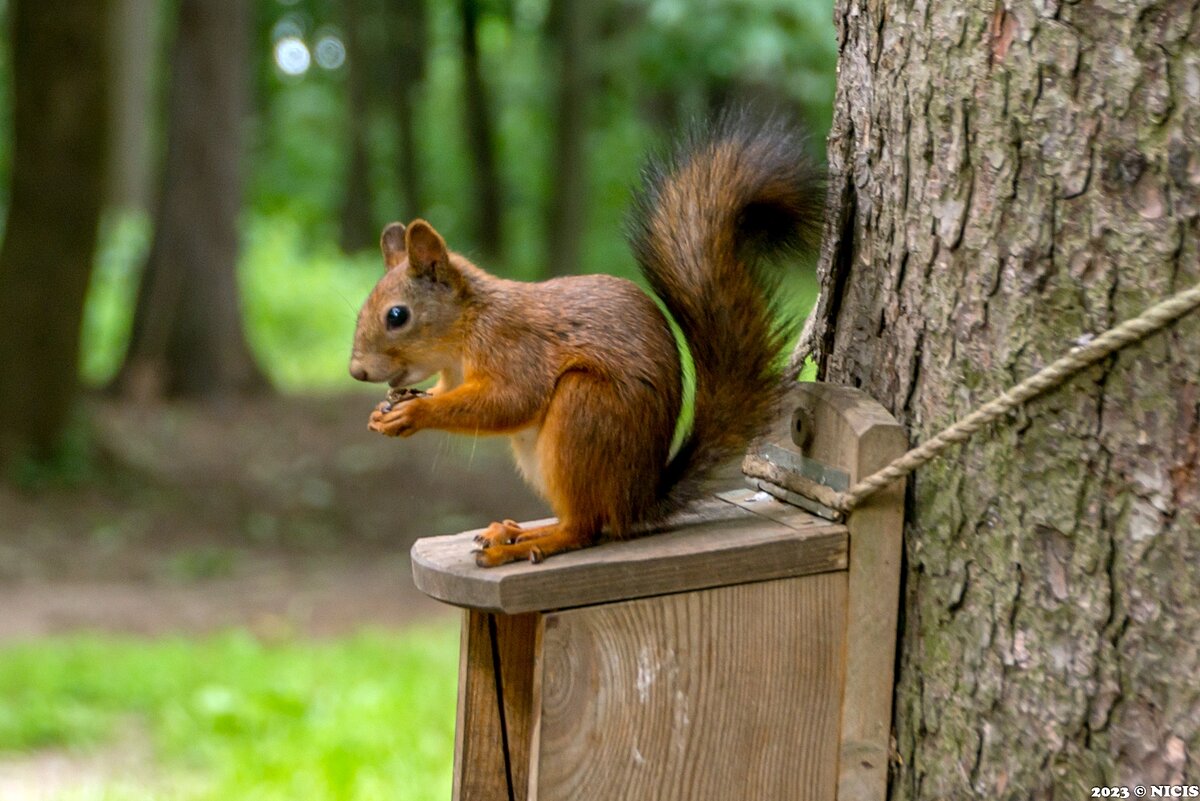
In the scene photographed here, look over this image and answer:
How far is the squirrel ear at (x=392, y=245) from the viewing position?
204 cm

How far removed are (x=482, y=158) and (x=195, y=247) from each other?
9364 millimetres

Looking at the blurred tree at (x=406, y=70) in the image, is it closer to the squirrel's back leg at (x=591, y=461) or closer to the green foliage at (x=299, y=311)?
the green foliage at (x=299, y=311)

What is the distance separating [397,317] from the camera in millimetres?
1881

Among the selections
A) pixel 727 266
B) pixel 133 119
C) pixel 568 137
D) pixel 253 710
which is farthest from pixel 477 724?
pixel 133 119

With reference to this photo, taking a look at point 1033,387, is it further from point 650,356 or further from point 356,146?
point 356,146

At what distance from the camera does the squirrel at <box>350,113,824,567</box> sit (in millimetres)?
1661

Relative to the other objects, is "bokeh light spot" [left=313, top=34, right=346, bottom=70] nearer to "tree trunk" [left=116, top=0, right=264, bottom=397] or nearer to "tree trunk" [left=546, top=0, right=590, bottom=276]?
"tree trunk" [left=546, top=0, right=590, bottom=276]

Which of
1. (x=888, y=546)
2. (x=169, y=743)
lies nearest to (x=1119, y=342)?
(x=888, y=546)

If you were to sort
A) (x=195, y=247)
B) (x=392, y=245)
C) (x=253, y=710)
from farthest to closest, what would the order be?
1. (x=195, y=247)
2. (x=253, y=710)
3. (x=392, y=245)

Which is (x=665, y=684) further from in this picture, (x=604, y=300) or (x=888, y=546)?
(x=604, y=300)

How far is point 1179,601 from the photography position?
141 cm

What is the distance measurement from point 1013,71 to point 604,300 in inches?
21.4

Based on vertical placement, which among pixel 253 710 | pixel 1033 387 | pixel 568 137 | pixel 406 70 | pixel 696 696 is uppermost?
pixel 406 70

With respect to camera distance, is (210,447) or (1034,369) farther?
(210,447)
